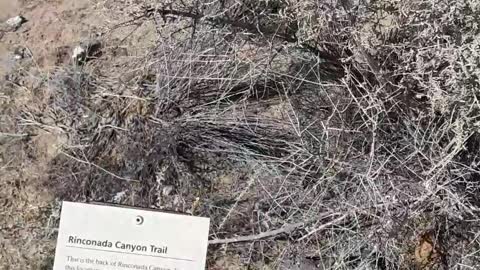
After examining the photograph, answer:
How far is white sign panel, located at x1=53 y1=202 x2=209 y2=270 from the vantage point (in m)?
2.82

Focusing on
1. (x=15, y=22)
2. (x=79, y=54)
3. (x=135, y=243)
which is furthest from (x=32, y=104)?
(x=135, y=243)

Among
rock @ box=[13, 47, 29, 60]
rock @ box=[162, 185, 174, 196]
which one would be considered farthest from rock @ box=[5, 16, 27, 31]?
rock @ box=[162, 185, 174, 196]

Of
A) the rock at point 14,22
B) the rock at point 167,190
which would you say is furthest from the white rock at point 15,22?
the rock at point 167,190

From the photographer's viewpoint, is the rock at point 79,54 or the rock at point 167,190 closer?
the rock at point 167,190

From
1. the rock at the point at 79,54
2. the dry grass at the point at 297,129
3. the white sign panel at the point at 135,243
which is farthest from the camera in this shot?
the rock at the point at 79,54

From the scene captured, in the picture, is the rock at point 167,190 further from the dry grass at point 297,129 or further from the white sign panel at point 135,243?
the white sign panel at point 135,243

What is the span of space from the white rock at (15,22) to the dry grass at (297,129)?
0.43m

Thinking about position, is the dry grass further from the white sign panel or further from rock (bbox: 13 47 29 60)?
the white sign panel

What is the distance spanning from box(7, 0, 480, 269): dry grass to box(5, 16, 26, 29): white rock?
0.43 metres

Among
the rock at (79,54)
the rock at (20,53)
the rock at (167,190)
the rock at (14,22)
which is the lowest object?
the rock at (167,190)

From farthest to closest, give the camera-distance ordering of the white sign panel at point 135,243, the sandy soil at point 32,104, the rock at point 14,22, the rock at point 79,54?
the rock at point 14,22 → the rock at point 79,54 → the sandy soil at point 32,104 → the white sign panel at point 135,243

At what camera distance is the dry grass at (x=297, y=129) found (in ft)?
10.8

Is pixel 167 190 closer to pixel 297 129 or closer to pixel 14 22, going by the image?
pixel 297 129

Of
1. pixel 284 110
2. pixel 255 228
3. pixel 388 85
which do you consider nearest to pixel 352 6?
pixel 388 85
